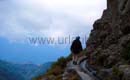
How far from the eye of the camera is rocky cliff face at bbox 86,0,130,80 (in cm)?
1850

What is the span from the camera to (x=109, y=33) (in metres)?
27.8

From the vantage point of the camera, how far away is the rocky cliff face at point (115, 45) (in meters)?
18.5

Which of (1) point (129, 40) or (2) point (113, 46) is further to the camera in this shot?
(2) point (113, 46)

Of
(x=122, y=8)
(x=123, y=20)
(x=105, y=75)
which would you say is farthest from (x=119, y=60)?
(x=122, y=8)

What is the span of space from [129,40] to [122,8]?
6.15m

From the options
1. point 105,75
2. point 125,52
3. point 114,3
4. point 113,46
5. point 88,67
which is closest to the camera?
point 105,75

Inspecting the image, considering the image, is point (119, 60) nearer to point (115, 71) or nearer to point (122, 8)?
point (115, 71)

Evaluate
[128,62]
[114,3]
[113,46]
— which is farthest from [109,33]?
[128,62]

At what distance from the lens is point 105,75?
1878cm

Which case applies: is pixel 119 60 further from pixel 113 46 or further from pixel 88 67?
pixel 88 67

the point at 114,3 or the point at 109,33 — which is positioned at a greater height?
the point at 114,3

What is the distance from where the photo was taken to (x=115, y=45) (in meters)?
23.4

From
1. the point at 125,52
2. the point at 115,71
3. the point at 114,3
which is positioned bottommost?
the point at 115,71

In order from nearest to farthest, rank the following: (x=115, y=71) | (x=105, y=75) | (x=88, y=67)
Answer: (x=115, y=71) < (x=105, y=75) < (x=88, y=67)
